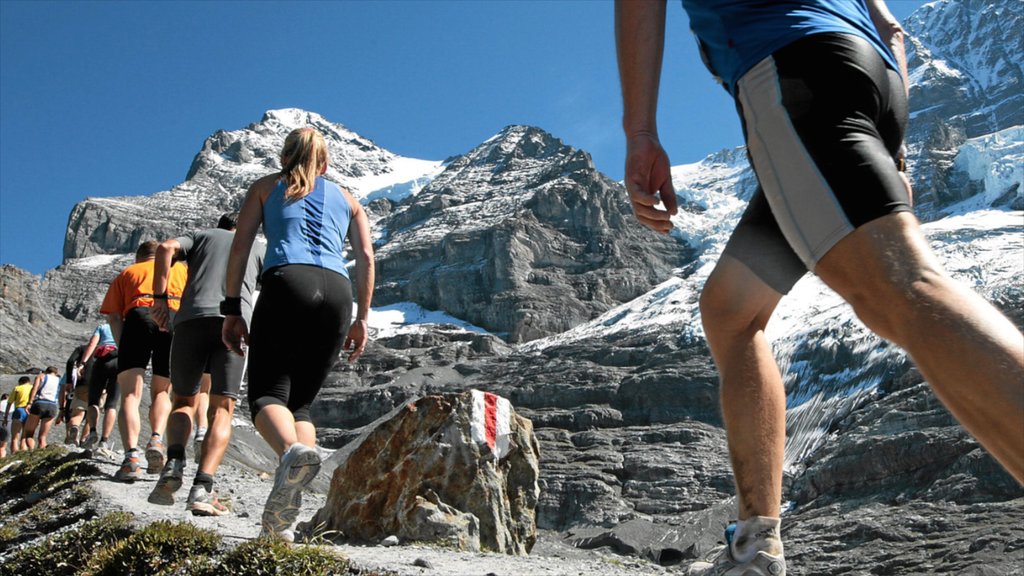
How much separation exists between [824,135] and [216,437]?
5.08 meters

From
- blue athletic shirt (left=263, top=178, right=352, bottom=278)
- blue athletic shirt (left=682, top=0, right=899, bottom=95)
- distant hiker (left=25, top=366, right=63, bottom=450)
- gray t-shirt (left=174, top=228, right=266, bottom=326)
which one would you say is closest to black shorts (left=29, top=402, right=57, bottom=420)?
distant hiker (left=25, top=366, right=63, bottom=450)

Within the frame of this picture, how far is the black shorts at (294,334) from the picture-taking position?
5.00 m

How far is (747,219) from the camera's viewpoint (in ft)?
9.37

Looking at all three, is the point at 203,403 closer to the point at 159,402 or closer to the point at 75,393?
the point at 159,402

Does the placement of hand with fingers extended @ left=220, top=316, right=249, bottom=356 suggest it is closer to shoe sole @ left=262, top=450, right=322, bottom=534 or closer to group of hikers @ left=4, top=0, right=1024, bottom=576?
group of hikers @ left=4, top=0, right=1024, bottom=576

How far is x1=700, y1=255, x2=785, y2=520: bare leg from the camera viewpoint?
8.96 ft

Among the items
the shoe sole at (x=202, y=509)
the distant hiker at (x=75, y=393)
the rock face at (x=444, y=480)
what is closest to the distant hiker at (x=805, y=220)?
the shoe sole at (x=202, y=509)

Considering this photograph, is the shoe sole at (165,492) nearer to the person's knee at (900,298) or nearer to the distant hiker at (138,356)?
the distant hiker at (138,356)

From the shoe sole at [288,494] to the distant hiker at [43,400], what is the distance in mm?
14561

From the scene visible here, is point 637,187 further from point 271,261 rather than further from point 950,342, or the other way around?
point 271,261

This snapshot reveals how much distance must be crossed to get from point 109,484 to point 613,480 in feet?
343

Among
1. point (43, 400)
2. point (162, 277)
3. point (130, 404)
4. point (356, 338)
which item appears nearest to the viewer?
point (356, 338)

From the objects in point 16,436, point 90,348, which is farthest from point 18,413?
point 90,348

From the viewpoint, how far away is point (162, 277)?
7.65 meters
